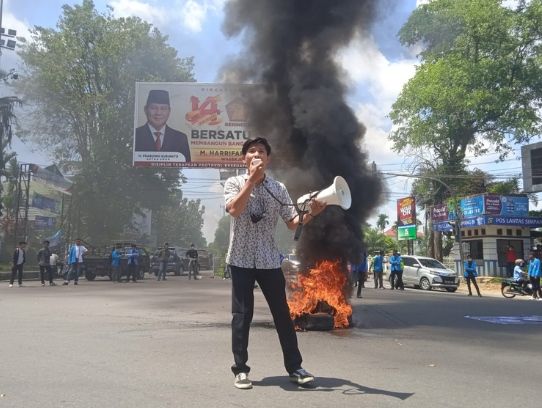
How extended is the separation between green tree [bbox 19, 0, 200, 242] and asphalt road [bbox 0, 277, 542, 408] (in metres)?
26.2

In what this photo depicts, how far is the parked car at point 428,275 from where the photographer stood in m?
22.2

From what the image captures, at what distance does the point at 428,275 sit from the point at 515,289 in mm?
4899

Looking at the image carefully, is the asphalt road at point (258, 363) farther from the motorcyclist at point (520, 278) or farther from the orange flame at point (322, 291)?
the motorcyclist at point (520, 278)

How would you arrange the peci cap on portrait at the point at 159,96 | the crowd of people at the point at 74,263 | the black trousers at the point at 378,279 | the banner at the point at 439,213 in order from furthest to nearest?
the banner at the point at 439,213 < the peci cap on portrait at the point at 159,96 < the black trousers at the point at 378,279 < the crowd of people at the point at 74,263

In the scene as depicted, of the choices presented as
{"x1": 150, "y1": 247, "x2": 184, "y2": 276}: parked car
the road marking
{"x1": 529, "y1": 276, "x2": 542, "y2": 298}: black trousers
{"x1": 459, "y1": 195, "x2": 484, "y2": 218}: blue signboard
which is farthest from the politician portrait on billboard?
the road marking

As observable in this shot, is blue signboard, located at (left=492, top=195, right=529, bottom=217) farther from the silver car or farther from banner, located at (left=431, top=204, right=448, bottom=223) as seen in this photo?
the silver car

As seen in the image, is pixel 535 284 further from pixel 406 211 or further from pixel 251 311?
pixel 406 211

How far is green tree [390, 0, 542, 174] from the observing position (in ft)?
96.9

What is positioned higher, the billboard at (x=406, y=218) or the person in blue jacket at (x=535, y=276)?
the billboard at (x=406, y=218)

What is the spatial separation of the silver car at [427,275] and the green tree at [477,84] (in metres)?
9.70

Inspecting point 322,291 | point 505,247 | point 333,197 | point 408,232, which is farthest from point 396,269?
point 333,197

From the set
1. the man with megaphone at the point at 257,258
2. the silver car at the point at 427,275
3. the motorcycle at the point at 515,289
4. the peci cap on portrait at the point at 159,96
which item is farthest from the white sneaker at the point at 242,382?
the peci cap on portrait at the point at 159,96

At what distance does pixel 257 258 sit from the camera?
13.4ft

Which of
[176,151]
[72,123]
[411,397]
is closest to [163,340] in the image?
[411,397]
